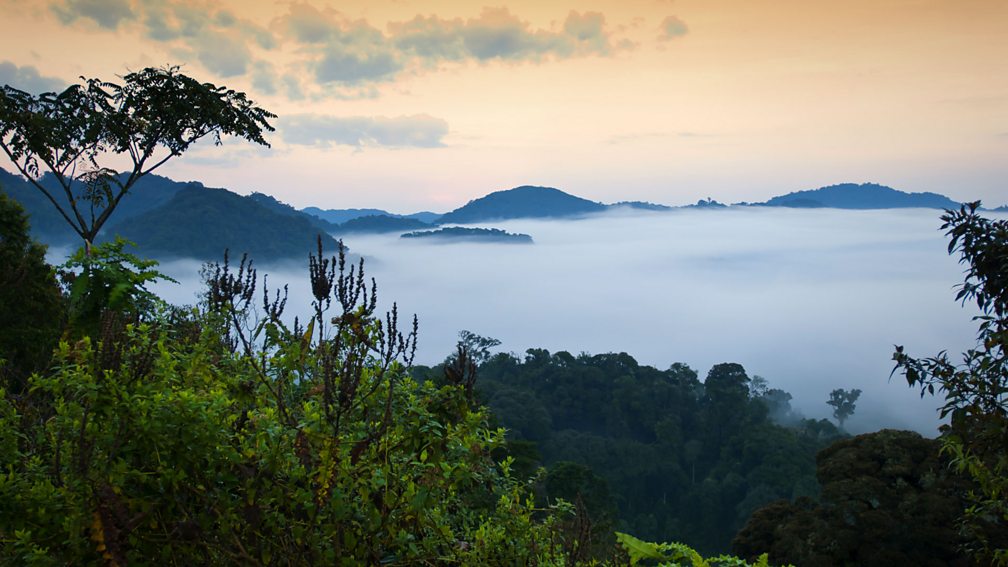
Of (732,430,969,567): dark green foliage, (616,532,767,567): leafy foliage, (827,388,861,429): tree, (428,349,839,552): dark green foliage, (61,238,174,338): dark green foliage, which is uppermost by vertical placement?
(61,238,174,338): dark green foliage

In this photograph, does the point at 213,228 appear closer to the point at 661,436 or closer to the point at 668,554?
the point at 661,436

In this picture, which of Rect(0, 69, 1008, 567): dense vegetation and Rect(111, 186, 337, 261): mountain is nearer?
Rect(0, 69, 1008, 567): dense vegetation

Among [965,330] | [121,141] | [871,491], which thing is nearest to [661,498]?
[871,491]

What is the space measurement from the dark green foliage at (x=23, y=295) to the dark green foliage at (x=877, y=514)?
15.7m

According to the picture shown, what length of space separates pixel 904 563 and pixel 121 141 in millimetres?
18447

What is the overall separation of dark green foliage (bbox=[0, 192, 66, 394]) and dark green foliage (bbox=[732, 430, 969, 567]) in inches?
618

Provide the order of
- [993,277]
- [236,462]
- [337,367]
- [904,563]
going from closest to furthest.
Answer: [236,462] < [337,367] < [993,277] < [904,563]

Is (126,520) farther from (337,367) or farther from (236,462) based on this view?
(337,367)

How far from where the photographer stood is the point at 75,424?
7.33 feet

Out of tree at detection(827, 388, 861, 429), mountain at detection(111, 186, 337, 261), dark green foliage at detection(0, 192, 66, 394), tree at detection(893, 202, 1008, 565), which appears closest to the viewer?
tree at detection(893, 202, 1008, 565)

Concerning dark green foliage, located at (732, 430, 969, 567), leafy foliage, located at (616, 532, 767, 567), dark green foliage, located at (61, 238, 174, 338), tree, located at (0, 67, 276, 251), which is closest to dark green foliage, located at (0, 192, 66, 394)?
tree, located at (0, 67, 276, 251)

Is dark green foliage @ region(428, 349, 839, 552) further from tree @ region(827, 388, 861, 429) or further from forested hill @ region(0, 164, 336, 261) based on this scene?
forested hill @ region(0, 164, 336, 261)

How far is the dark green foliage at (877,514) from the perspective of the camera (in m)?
14.2

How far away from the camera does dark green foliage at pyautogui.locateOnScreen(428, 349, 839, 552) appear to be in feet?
143
